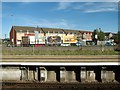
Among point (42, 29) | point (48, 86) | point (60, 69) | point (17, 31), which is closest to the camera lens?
point (48, 86)

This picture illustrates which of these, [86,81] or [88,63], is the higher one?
[88,63]

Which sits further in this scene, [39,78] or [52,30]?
[52,30]

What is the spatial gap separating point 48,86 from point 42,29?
55.7 metres

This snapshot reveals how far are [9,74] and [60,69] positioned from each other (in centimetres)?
286

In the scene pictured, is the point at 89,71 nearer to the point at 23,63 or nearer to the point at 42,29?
the point at 23,63

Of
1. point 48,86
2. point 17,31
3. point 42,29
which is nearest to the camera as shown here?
point 48,86

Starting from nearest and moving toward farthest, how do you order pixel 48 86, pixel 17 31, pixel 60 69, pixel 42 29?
pixel 48 86
pixel 60 69
pixel 17 31
pixel 42 29

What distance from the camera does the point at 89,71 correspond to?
44.7ft

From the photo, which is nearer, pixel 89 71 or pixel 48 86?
pixel 48 86

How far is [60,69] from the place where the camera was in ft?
44.2

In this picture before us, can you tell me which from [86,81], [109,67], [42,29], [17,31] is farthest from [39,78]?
[42,29]

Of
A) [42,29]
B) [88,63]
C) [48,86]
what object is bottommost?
[48,86]

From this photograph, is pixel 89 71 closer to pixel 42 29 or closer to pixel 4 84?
pixel 4 84

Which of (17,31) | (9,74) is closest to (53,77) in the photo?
(9,74)
